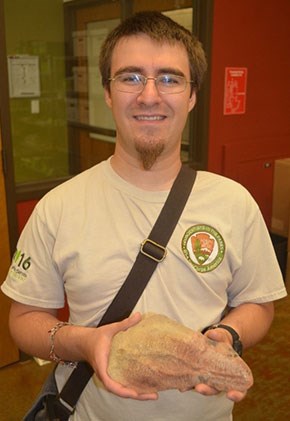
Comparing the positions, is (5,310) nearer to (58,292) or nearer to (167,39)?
(58,292)

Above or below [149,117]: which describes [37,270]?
below

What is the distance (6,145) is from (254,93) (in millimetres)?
1861

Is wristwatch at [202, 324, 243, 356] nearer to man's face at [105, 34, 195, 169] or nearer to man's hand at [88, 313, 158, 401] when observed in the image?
man's hand at [88, 313, 158, 401]

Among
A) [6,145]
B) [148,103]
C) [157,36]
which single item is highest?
[157,36]

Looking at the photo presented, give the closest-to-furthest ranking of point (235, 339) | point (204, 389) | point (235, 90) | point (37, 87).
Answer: point (204, 389) < point (235, 339) < point (37, 87) < point (235, 90)

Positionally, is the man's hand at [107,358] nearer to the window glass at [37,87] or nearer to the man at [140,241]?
the man at [140,241]

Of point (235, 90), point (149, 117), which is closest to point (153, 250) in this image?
point (149, 117)

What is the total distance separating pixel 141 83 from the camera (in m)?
1.15

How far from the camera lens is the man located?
3.70 ft

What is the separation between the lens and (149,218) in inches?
45.9

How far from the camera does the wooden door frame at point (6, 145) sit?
2.24m

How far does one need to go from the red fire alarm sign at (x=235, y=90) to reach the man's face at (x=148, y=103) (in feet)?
6.98

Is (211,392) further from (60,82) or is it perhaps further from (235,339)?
(60,82)

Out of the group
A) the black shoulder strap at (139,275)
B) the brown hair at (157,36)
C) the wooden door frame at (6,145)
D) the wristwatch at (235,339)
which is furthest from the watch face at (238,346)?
the wooden door frame at (6,145)
